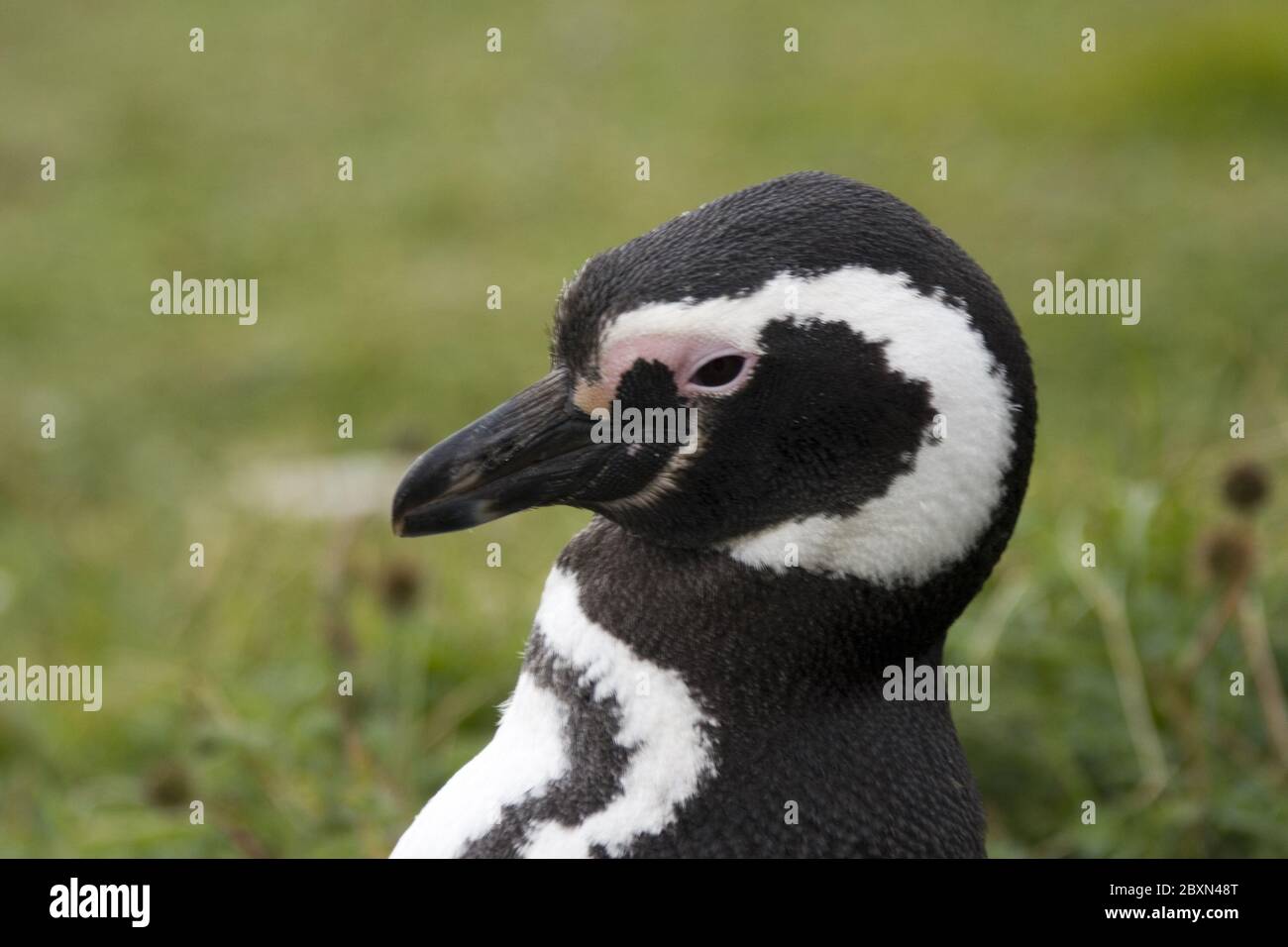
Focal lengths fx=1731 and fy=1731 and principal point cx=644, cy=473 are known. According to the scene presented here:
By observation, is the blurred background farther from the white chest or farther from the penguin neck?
the penguin neck

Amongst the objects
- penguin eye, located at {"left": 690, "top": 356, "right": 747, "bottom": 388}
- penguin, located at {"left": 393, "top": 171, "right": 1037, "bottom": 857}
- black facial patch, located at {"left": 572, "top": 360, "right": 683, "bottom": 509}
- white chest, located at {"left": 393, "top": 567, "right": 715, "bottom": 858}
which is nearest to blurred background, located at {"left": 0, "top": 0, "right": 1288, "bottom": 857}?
white chest, located at {"left": 393, "top": 567, "right": 715, "bottom": 858}

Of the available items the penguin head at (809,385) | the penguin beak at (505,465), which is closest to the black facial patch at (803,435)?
the penguin head at (809,385)

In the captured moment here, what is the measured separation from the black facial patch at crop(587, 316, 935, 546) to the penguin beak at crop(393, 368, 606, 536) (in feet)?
0.42

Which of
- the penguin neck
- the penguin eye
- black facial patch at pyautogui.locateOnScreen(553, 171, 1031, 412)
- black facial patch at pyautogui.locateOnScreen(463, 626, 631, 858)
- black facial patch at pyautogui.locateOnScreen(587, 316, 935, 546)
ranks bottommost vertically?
black facial patch at pyautogui.locateOnScreen(463, 626, 631, 858)

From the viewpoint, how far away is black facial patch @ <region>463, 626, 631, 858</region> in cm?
167

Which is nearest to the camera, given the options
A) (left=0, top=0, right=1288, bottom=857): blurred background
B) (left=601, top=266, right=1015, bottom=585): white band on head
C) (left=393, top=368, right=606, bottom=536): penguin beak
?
(left=601, top=266, right=1015, bottom=585): white band on head

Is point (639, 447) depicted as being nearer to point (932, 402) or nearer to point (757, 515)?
point (757, 515)

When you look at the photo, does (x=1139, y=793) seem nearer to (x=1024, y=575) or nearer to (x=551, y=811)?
(x=1024, y=575)

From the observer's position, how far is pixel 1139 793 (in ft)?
8.84

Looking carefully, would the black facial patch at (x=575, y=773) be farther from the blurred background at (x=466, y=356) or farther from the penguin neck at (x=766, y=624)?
the blurred background at (x=466, y=356)

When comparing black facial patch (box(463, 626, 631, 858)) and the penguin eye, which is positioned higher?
the penguin eye

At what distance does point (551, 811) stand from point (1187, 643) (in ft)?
4.92

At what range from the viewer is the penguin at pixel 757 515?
5.22 ft
